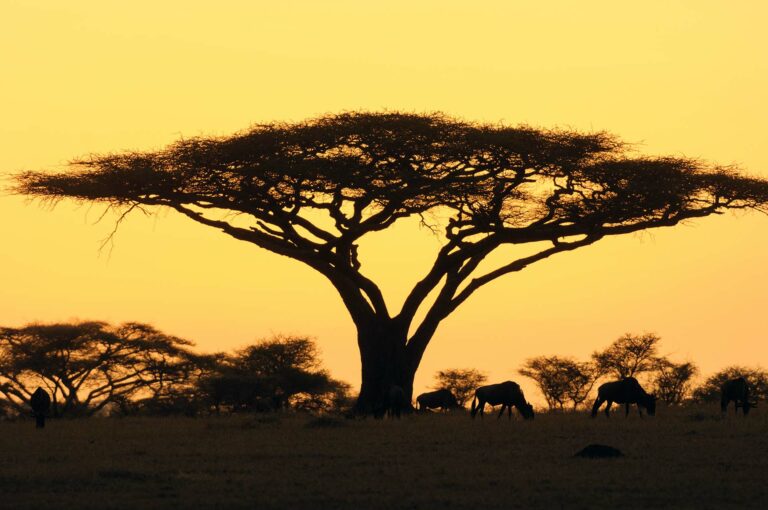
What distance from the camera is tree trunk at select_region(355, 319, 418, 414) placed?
42.5 metres

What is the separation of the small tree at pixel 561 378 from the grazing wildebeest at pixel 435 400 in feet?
50.6

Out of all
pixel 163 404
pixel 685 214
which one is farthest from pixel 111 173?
pixel 685 214

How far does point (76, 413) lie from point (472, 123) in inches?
847

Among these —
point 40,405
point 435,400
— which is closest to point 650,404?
point 435,400

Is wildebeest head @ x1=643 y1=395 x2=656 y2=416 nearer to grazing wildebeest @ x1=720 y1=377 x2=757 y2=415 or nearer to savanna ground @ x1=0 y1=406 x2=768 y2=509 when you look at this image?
savanna ground @ x1=0 y1=406 x2=768 y2=509

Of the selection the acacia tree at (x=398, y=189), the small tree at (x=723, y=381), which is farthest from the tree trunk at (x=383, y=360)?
the small tree at (x=723, y=381)

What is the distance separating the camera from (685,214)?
4362 centimetres

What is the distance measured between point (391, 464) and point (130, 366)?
125ft

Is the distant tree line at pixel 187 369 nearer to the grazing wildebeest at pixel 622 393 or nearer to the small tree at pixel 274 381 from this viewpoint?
the small tree at pixel 274 381

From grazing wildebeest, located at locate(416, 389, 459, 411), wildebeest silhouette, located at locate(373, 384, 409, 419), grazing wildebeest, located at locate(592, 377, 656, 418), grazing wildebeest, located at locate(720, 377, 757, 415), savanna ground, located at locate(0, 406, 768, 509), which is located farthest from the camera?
grazing wildebeest, located at locate(416, 389, 459, 411)

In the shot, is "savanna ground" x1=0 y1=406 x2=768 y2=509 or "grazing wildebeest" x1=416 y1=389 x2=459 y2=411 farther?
"grazing wildebeest" x1=416 y1=389 x2=459 y2=411

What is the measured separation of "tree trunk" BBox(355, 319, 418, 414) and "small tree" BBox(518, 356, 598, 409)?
19.7 meters

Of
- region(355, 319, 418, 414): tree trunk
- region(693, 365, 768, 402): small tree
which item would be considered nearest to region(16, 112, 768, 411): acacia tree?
region(355, 319, 418, 414): tree trunk

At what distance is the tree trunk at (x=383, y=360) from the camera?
42.5 meters
